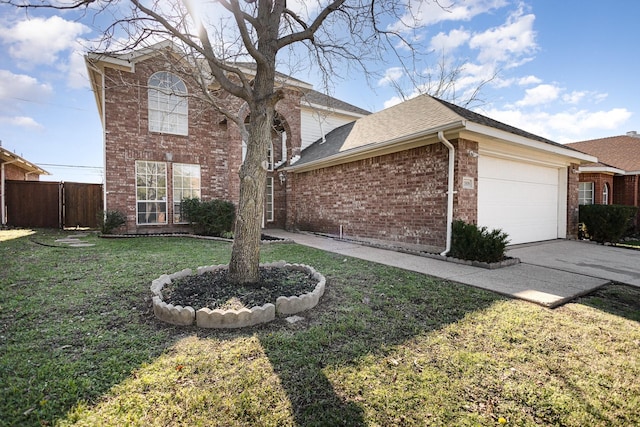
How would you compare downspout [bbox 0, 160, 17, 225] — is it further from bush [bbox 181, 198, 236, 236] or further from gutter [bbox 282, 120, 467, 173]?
gutter [bbox 282, 120, 467, 173]

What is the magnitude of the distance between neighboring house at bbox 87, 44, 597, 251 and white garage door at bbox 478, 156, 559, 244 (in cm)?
3

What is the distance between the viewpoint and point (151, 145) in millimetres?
11406

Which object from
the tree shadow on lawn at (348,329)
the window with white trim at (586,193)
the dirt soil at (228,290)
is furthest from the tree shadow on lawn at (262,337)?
the window with white trim at (586,193)

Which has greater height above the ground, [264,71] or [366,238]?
[264,71]

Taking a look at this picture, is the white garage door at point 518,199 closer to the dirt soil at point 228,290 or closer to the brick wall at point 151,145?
the dirt soil at point 228,290

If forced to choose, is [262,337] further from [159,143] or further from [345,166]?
[159,143]

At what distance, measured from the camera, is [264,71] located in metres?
4.45

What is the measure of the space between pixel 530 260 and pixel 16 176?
25.6 meters

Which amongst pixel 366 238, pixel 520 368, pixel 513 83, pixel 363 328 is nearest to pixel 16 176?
pixel 366 238

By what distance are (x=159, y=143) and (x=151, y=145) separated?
0.96 ft

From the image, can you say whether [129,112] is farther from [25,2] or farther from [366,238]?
[366,238]

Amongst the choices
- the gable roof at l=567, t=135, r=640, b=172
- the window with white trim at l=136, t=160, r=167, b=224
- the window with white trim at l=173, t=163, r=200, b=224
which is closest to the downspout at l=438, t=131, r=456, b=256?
the window with white trim at l=173, t=163, r=200, b=224

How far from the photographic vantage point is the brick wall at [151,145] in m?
10.8

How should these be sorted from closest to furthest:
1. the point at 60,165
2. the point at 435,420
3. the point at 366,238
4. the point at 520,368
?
the point at 435,420 → the point at 520,368 → the point at 366,238 → the point at 60,165
